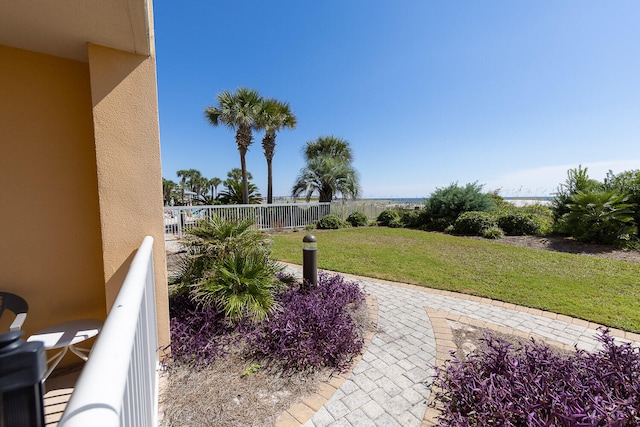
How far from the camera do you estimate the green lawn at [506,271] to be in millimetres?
4172

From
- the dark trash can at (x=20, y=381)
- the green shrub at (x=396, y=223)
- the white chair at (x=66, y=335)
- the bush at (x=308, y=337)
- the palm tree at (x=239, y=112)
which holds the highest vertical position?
the palm tree at (x=239, y=112)

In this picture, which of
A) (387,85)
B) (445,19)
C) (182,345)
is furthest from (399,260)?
(387,85)

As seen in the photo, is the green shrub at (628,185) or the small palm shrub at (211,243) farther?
the green shrub at (628,185)

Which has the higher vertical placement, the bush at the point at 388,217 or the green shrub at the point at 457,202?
the green shrub at the point at 457,202

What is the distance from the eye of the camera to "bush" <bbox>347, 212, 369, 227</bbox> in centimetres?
1482

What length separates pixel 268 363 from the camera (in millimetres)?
2588

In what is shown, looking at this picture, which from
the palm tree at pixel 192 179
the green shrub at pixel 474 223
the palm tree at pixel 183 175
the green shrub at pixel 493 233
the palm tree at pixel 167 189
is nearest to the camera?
the green shrub at pixel 493 233

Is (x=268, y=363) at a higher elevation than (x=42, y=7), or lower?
lower

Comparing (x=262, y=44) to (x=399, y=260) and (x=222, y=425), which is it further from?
(x=222, y=425)

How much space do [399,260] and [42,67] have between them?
700 centimetres

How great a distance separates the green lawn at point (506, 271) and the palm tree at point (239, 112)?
814cm

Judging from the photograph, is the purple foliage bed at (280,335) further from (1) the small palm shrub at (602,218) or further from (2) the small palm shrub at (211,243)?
(1) the small palm shrub at (602,218)

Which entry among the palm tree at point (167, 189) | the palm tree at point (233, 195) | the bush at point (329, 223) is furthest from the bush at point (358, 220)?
the palm tree at point (167, 189)

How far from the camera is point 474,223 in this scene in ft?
35.8
